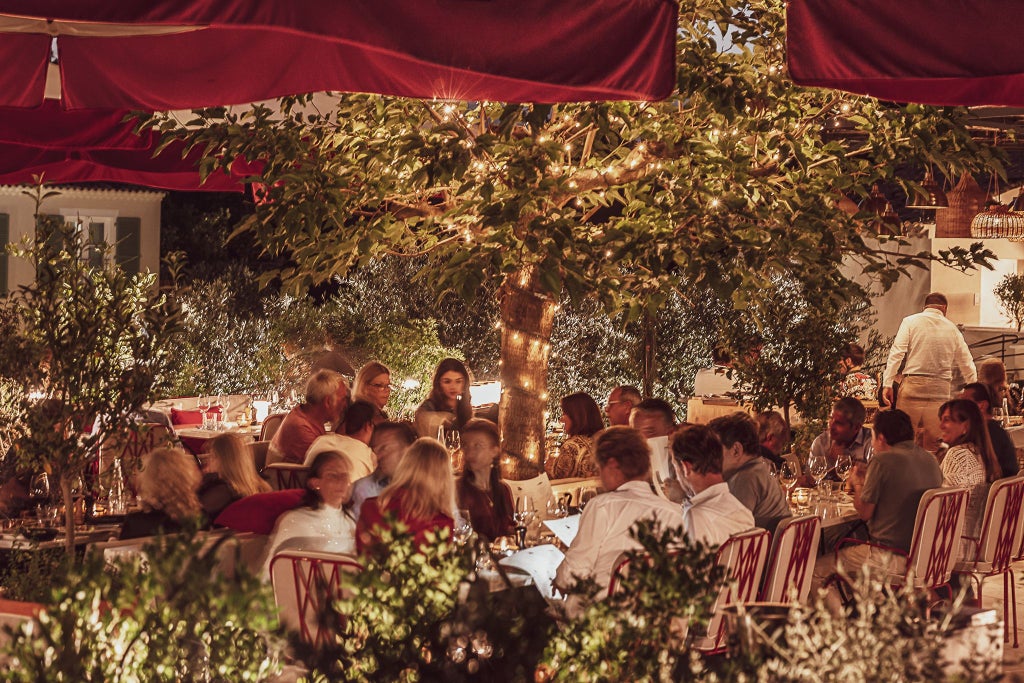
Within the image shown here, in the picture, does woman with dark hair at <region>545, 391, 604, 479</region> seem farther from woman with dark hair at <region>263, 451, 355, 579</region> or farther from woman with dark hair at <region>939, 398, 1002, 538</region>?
woman with dark hair at <region>263, 451, 355, 579</region>

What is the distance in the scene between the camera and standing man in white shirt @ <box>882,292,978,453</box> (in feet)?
36.4

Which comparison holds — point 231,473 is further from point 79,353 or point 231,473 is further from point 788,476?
point 788,476

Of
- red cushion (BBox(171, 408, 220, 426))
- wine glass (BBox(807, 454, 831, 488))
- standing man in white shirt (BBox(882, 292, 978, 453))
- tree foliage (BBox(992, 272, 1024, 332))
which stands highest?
tree foliage (BBox(992, 272, 1024, 332))

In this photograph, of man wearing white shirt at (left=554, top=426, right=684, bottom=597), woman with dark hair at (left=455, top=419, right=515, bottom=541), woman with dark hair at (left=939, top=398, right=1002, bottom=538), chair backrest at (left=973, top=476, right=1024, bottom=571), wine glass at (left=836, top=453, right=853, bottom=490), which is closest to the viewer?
man wearing white shirt at (left=554, top=426, right=684, bottom=597)

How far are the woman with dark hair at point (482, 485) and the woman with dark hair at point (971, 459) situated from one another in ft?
8.15

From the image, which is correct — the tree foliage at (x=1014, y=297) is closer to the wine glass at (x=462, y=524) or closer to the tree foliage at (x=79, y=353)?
the wine glass at (x=462, y=524)

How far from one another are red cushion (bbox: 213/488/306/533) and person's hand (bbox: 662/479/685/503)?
2.01 meters

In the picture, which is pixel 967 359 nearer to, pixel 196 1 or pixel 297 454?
pixel 297 454

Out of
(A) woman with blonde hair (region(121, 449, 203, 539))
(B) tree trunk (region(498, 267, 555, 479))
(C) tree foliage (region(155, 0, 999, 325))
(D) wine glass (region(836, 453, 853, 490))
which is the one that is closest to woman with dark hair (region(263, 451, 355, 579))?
(A) woman with blonde hair (region(121, 449, 203, 539))

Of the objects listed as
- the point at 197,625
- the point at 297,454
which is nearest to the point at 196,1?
the point at 197,625

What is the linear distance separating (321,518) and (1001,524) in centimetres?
356

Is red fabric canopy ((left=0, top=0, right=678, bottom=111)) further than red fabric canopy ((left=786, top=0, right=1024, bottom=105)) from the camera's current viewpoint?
No

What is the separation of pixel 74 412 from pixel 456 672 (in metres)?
2.63

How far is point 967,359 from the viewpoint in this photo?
11.2m
